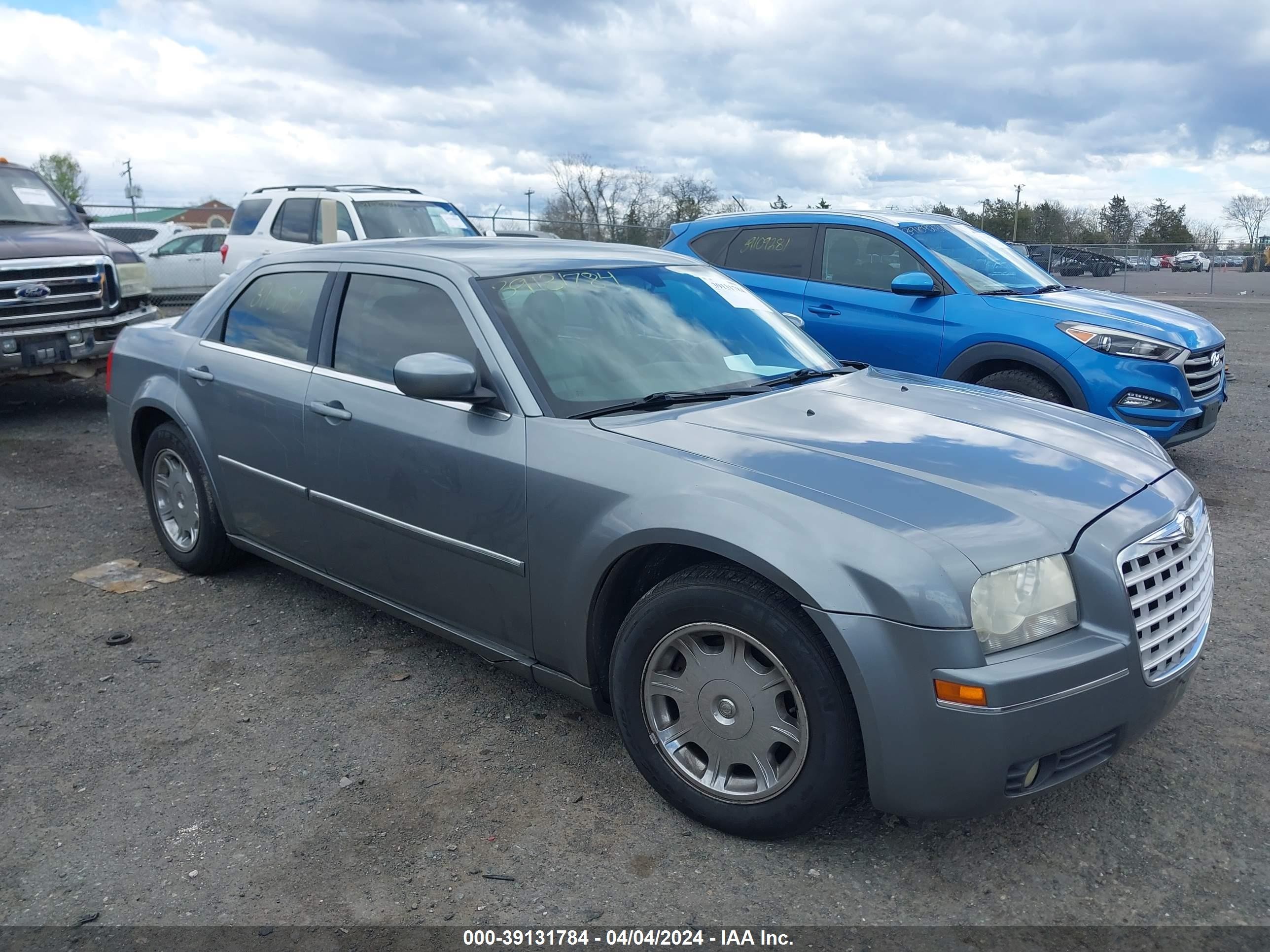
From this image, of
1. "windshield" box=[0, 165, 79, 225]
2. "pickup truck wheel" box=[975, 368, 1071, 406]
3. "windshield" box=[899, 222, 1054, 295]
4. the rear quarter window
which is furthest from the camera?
"windshield" box=[0, 165, 79, 225]

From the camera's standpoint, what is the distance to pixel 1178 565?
9.64 ft

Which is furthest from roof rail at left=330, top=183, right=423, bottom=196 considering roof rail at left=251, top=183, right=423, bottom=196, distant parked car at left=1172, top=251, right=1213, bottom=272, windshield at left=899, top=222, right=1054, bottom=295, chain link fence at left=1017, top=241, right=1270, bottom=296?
distant parked car at left=1172, top=251, right=1213, bottom=272

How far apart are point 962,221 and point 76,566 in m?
6.69

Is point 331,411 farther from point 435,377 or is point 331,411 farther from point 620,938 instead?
point 620,938

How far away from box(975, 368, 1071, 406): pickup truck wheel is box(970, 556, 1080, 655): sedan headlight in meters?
4.26

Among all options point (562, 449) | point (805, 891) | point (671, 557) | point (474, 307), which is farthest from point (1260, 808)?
point (474, 307)

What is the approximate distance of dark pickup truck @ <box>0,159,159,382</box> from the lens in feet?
28.2

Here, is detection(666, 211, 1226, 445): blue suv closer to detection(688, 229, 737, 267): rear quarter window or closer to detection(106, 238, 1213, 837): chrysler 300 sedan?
detection(688, 229, 737, 267): rear quarter window

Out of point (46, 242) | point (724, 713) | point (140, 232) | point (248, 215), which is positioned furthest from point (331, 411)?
point (140, 232)

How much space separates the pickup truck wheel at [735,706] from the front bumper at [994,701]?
0.10 m

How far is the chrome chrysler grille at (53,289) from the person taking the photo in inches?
336

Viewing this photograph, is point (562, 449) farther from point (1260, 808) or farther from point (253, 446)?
point (1260, 808)

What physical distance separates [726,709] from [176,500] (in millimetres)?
3380

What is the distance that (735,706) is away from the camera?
2.90 metres
